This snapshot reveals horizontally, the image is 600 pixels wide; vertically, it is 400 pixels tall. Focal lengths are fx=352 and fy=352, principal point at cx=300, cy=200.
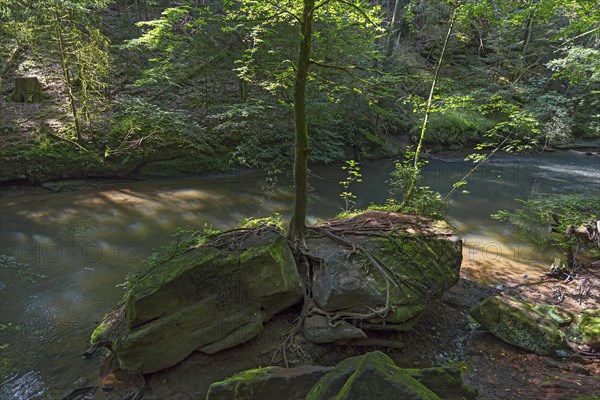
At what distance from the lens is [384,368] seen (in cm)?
256

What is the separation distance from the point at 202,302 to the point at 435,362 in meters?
3.21

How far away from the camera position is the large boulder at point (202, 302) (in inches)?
167

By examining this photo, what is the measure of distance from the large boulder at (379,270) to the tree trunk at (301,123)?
1.17 feet

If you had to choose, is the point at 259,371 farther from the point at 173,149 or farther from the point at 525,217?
the point at 173,149

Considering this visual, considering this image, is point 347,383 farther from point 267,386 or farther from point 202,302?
point 202,302

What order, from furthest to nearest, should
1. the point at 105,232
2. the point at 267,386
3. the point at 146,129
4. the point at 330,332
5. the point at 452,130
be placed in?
the point at 452,130 → the point at 146,129 → the point at 105,232 → the point at 330,332 → the point at 267,386

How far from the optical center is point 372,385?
2.41 metres

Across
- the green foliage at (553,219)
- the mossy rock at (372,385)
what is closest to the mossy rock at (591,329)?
the green foliage at (553,219)

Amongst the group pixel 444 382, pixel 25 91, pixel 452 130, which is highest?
pixel 25 91

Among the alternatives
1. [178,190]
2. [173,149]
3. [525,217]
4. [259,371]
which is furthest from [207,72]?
[259,371]

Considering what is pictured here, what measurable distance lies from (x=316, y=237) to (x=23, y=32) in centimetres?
1102

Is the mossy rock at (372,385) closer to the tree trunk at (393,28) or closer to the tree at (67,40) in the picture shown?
the tree at (67,40)

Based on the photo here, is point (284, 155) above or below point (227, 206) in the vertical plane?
above

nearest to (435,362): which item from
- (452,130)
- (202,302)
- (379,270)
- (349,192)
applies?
(379,270)
